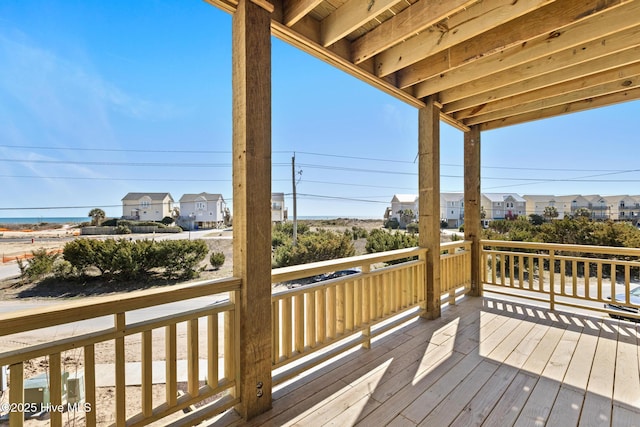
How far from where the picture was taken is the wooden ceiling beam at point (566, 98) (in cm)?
240

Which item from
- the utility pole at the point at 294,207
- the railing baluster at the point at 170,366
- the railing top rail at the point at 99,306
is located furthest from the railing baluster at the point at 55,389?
the utility pole at the point at 294,207

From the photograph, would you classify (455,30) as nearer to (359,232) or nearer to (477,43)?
(477,43)

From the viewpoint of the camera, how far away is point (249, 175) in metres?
1.43

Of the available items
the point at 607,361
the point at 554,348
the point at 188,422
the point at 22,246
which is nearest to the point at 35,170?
the point at 22,246

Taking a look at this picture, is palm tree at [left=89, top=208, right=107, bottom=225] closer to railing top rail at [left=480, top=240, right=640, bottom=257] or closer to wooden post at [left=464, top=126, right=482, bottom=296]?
wooden post at [left=464, top=126, right=482, bottom=296]

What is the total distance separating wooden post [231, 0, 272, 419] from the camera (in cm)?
143

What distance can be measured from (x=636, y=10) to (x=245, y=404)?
3.34 meters

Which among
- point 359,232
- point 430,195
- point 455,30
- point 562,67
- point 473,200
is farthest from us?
point 359,232

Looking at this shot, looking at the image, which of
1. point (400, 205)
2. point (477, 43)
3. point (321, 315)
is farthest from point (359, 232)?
point (477, 43)

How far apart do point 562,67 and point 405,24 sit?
1422 mm

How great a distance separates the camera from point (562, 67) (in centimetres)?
208

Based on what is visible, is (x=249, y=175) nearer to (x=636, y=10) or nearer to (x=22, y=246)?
(x=22, y=246)

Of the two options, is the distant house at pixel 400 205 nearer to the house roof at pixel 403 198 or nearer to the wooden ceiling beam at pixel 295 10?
the house roof at pixel 403 198

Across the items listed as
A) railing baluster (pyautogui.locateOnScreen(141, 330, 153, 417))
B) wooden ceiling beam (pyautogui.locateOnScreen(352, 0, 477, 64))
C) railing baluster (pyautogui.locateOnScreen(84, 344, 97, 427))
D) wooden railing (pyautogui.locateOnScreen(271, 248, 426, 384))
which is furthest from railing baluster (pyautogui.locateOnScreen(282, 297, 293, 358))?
wooden ceiling beam (pyautogui.locateOnScreen(352, 0, 477, 64))
